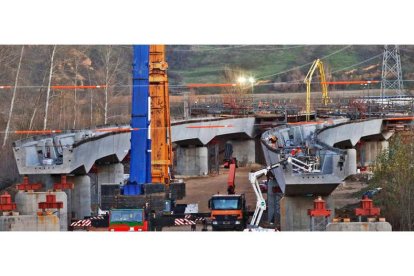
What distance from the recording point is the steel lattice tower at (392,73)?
33938 mm

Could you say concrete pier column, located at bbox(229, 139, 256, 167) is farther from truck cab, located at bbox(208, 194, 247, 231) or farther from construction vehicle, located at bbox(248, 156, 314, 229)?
truck cab, located at bbox(208, 194, 247, 231)

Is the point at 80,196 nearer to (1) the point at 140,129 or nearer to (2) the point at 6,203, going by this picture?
(2) the point at 6,203

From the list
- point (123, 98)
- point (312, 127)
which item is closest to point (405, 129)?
point (312, 127)

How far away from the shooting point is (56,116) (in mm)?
34312

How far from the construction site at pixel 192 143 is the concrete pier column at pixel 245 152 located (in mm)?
18

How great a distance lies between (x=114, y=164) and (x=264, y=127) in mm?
1934

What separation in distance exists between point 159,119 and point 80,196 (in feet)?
4.50

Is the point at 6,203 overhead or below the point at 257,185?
below

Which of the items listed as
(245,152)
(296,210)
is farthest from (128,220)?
Answer: (296,210)

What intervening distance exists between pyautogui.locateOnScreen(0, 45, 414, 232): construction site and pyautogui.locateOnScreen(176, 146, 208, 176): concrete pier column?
0.5 inches

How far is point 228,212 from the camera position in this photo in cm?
3400

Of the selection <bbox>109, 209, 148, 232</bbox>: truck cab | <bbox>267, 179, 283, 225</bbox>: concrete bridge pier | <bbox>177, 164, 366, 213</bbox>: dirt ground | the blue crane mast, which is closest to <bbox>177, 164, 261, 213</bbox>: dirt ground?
<bbox>177, 164, 366, 213</bbox>: dirt ground

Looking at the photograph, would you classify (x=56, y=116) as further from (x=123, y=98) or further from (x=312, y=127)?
(x=312, y=127)

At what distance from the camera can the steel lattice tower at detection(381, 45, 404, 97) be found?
111ft
